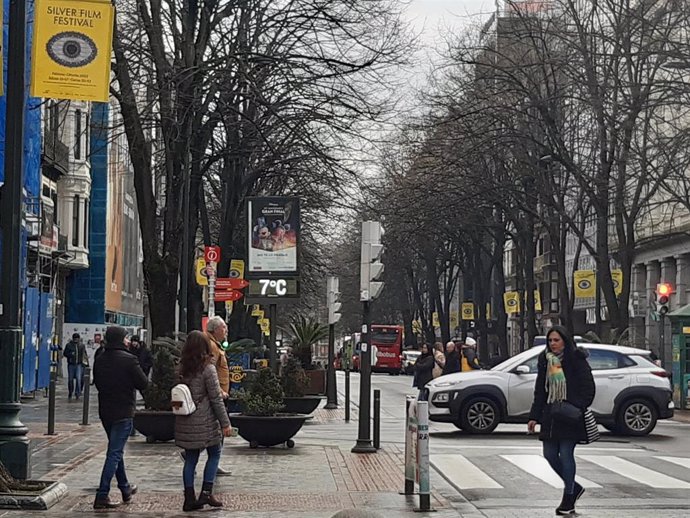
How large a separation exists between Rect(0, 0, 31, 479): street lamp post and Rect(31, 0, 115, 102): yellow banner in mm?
637

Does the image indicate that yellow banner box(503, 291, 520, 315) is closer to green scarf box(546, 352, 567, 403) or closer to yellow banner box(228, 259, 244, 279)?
yellow banner box(228, 259, 244, 279)

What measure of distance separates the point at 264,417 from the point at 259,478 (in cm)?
331

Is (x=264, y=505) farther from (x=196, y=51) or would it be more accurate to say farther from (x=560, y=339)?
(x=196, y=51)

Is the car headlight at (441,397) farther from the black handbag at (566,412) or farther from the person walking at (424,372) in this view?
the black handbag at (566,412)

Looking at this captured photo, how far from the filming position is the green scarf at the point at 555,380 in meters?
12.2

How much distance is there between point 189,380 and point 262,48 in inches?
772

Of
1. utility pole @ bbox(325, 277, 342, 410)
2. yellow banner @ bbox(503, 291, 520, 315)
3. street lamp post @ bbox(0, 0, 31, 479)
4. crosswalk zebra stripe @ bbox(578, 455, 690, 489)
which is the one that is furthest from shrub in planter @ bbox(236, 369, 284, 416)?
yellow banner @ bbox(503, 291, 520, 315)

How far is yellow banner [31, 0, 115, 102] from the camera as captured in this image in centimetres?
1402

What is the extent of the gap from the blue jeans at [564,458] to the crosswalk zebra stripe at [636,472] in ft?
10.3

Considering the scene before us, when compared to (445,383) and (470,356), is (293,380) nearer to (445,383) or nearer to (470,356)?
(445,383)

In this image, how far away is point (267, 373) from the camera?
62.6 feet

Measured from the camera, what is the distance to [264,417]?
60.8ft

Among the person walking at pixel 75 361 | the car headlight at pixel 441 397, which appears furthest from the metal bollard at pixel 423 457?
the person walking at pixel 75 361

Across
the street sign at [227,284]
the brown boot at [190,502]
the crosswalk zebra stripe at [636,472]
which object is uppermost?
the street sign at [227,284]
